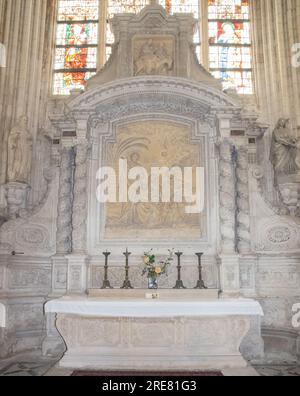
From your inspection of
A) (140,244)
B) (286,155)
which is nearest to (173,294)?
(140,244)

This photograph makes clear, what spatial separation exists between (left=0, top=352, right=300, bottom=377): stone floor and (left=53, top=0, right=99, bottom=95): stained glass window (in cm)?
647

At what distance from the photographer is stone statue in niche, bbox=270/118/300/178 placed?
862 cm

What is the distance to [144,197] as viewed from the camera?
8.55 metres

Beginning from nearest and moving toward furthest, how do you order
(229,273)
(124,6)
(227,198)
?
(229,273), (227,198), (124,6)

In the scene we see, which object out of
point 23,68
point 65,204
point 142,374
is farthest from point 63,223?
point 23,68

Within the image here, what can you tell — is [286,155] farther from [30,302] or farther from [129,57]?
[30,302]

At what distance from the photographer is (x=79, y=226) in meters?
8.22

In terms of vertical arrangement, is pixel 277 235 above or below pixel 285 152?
below

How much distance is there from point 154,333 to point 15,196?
406cm

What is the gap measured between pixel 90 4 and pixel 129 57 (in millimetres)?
3582

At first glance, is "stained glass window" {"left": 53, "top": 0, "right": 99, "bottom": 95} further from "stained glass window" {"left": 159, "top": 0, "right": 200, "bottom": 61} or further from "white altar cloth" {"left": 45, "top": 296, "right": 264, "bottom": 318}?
"white altar cloth" {"left": 45, "top": 296, "right": 264, "bottom": 318}

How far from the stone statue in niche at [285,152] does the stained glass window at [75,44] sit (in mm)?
5083

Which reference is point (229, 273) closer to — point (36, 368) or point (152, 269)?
point (152, 269)

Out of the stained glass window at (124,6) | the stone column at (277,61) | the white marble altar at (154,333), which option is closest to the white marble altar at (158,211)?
the stone column at (277,61)
